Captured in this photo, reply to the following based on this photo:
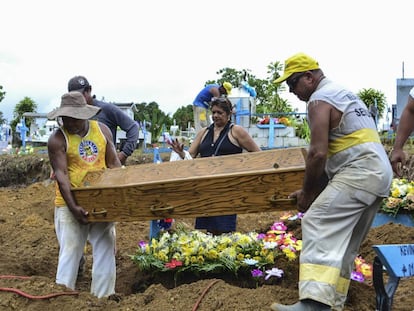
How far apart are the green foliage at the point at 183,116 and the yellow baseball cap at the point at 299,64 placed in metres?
50.6

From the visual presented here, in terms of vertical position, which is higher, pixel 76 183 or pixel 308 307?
pixel 76 183

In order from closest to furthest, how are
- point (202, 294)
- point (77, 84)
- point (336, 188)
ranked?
point (336, 188) < point (202, 294) < point (77, 84)

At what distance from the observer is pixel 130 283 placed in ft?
16.8

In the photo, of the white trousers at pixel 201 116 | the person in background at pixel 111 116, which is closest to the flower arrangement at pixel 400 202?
the white trousers at pixel 201 116

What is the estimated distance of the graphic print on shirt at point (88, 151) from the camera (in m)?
4.50

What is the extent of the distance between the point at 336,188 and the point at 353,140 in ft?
1.00

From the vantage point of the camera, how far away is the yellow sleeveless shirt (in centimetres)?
445

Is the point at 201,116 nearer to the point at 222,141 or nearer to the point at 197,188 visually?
the point at 222,141

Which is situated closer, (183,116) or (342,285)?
(342,285)

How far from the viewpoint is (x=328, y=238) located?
3102 millimetres

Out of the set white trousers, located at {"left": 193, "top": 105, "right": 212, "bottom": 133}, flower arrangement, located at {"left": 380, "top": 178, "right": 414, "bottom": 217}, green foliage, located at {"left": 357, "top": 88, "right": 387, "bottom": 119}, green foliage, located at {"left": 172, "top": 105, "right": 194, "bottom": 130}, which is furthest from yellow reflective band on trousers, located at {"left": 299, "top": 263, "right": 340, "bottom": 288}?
green foliage, located at {"left": 172, "top": 105, "right": 194, "bottom": 130}

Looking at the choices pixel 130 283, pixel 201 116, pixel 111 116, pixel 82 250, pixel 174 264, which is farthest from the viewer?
pixel 201 116

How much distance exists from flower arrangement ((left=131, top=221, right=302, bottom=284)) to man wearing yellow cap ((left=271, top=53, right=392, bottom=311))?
1414 millimetres

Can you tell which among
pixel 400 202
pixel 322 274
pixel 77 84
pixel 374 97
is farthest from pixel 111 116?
pixel 374 97
